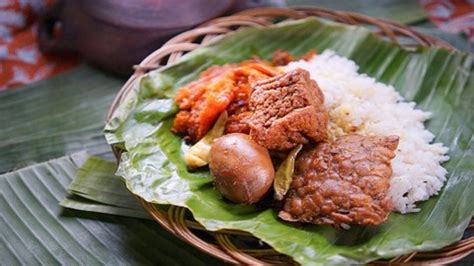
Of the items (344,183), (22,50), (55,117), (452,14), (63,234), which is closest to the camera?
(344,183)

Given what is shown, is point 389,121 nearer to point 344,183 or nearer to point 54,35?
point 344,183

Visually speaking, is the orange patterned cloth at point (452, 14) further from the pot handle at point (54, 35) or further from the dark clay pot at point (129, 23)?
the pot handle at point (54, 35)

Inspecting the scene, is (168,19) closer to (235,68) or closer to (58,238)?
(235,68)

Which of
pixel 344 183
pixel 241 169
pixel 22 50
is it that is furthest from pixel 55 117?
pixel 344 183

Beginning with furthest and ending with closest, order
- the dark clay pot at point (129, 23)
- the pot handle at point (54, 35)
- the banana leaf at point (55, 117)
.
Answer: the pot handle at point (54, 35) → the dark clay pot at point (129, 23) → the banana leaf at point (55, 117)

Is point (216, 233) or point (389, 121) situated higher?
point (389, 121)

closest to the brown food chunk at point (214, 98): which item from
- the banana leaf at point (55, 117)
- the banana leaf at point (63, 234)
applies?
the banana leaf at point (63, 234)
